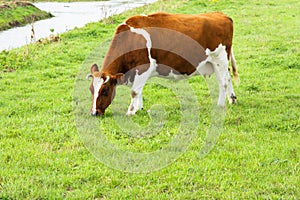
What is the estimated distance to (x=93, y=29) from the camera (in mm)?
18297

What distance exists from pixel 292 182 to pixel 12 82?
755 cm

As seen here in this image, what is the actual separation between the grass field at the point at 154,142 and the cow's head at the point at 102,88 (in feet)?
0.85

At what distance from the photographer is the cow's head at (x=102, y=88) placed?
7.55 meters

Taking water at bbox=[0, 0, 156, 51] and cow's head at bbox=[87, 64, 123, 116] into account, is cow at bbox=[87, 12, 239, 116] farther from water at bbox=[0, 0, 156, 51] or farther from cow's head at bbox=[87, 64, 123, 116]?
water at bbox=[0, 0, 156, 51]

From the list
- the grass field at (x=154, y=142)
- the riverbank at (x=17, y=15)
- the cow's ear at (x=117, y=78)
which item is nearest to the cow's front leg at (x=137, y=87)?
the grass field at (x=154, y=142)

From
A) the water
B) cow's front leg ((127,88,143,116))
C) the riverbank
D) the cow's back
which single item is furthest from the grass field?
the riverbank

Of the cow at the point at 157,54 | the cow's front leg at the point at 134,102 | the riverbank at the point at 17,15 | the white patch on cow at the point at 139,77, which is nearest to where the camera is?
the cow at the point at 157,54

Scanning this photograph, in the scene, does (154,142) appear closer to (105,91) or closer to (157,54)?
(105,91)

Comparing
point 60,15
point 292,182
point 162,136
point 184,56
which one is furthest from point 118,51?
point 60,15

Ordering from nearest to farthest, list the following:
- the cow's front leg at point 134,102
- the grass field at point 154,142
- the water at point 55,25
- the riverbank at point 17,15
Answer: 1. the grass field at point 154,142
2. the cow's front leg at point 134,102
3. the water at point 55,25
4. the riverbank at point 17,15

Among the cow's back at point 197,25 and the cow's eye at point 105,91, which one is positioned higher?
the cow's back at point 197,25

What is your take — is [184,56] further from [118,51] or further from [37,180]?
[37,180]

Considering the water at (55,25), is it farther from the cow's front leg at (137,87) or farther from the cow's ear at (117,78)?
the cow's ear at (117,78)

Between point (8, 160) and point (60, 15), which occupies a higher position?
point (8, 160)
